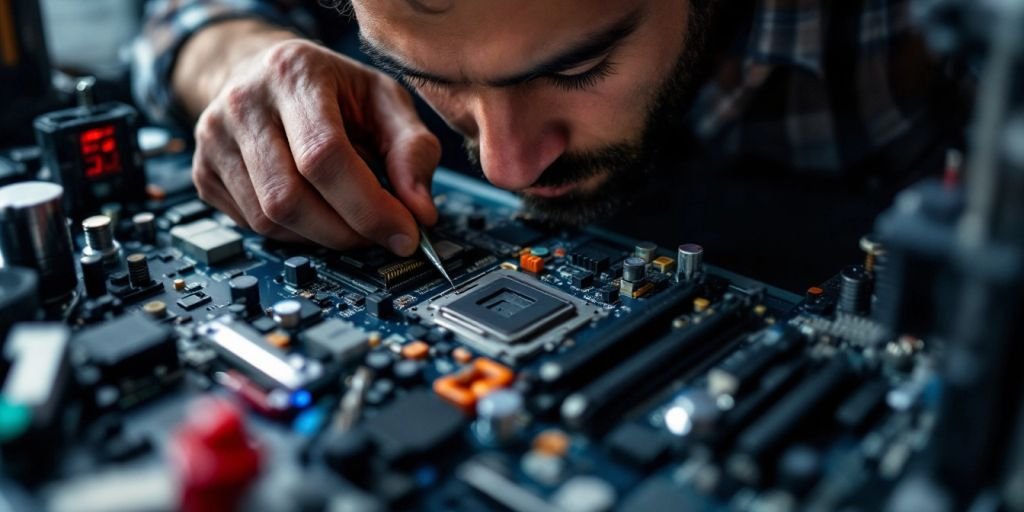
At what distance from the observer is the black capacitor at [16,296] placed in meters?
1.36

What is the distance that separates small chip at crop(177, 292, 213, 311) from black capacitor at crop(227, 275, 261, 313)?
75 millimetres

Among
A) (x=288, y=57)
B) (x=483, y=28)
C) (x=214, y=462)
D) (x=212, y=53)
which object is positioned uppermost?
(x=483, y=28)

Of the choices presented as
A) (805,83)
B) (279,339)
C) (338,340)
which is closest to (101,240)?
(279,339)

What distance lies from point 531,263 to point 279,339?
1.88ft

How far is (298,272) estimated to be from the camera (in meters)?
1.77

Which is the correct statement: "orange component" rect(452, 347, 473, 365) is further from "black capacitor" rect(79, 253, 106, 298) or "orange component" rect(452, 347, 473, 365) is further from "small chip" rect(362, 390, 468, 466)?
"black capacitor" rect(79, 253, 106, 298)

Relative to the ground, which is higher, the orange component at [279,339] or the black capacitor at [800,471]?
the black capacitor at [800,471]

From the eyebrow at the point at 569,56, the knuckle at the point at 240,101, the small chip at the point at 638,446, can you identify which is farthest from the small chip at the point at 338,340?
the knuckle at the point at 240,101

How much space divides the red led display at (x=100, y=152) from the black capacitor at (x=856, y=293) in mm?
1774

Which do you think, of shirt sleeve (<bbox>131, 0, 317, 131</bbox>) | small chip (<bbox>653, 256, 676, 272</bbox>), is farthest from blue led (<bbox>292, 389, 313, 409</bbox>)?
shirt sleeve (<bbox>131, 0, 317, 131</bbox>)

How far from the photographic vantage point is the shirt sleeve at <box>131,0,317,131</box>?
3.08 m

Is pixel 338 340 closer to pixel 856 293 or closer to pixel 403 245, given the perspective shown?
pixel 403 245

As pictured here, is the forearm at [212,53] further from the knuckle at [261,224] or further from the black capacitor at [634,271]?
the black capacitor at [634,271]

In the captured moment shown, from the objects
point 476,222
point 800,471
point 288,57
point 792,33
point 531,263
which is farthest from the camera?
point 792,33
